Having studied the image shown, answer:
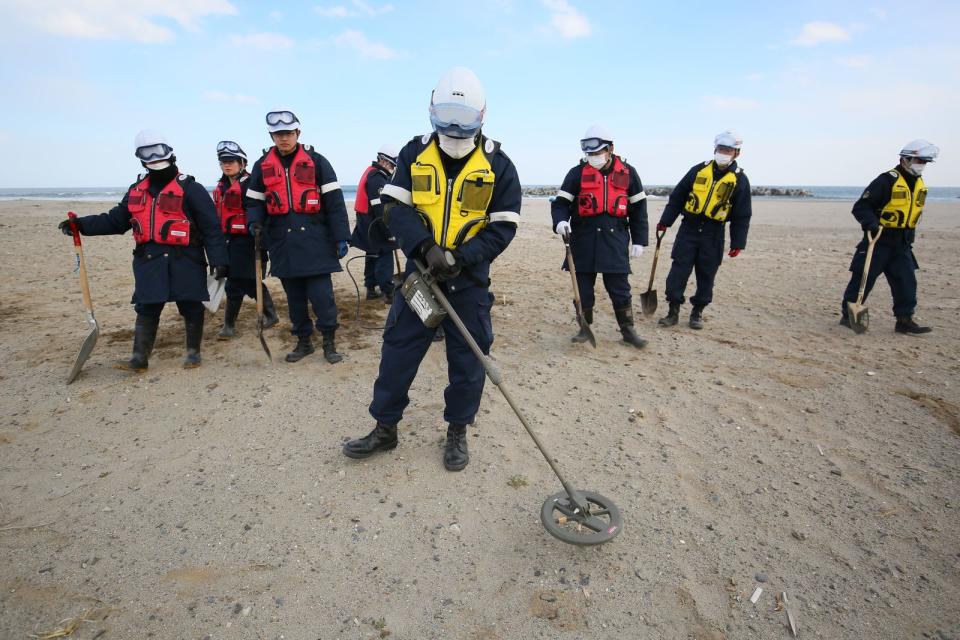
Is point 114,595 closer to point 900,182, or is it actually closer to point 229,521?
point 229,521

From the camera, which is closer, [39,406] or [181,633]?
[181,633]

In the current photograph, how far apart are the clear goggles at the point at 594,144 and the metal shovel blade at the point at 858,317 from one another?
3747 millimetres

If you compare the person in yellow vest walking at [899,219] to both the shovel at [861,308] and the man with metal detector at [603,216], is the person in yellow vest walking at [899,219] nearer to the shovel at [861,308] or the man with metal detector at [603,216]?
the shovel at [861,308]

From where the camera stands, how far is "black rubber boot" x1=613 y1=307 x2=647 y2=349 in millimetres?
5918

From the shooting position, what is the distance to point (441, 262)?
3084 millimetres

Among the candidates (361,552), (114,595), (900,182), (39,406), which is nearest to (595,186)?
(900,182)

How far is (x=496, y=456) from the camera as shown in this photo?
3.71 metres

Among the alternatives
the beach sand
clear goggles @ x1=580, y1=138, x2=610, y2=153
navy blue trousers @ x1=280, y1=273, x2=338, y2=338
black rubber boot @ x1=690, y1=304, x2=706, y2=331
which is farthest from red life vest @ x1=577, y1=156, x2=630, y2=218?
navy blue trousers @ x1=280, y1=273, x2=338, y2=338

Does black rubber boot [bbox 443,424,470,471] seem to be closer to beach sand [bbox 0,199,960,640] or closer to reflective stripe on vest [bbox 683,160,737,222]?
beach sand [bbox 0,199,960,640]

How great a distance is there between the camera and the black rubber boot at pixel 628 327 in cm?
592

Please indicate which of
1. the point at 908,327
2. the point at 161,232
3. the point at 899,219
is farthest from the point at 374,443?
the point at 899,219

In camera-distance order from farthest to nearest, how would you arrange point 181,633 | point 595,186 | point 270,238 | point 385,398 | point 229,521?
point 595,186
point 270,238
point 385,398
point 229,521
point 181,633

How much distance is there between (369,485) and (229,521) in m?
0.83

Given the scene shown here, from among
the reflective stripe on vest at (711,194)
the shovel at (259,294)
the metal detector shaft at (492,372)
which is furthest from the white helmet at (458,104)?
the reflective stripe on vest at (711,194)
